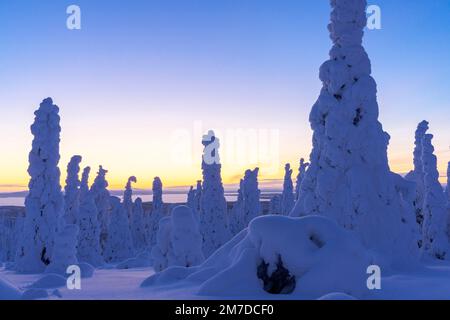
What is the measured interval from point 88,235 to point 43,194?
16663 mm

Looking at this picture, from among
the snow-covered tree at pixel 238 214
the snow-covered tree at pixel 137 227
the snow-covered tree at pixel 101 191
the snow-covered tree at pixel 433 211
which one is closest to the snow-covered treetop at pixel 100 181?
the snow-covered tree at pixel 101 191

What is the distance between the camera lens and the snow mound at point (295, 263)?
31.7 feet

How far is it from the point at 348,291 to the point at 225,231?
3299cm

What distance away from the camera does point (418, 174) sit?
123 ft

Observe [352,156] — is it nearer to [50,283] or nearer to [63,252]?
[50,283]

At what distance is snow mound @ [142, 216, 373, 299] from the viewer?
9.67 metres

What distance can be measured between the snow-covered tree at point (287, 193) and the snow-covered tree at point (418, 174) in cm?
3401

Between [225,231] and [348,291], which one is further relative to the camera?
[225,231]

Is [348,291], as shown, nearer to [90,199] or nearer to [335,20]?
[335,20]

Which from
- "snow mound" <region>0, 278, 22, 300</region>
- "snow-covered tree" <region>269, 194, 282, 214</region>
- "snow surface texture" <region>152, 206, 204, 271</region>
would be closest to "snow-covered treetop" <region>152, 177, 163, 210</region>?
"snow-covered tree" <region>269, 194, 282, 214</region>

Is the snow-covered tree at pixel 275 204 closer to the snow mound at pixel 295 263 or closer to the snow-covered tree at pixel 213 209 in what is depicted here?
the snow-covered tree at pixel 213 209

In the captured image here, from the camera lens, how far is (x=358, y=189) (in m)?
16.7

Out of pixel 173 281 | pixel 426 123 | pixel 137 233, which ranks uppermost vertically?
pixel 426 123
